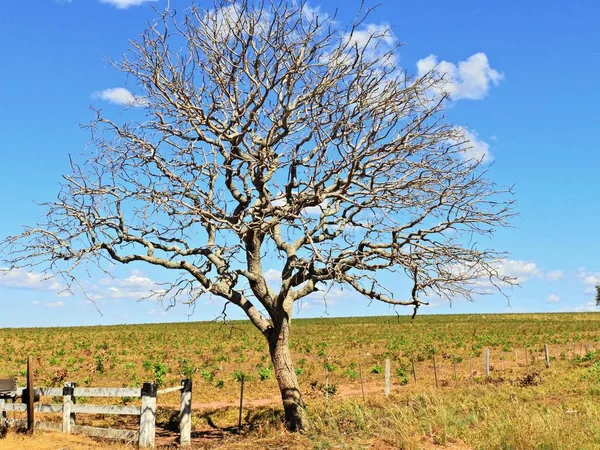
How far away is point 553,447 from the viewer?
30.9 ft

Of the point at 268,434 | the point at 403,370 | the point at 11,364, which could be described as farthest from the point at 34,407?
the point at 11,364

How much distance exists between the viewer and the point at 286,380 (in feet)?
49.4

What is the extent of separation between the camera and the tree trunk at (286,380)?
14.9 m

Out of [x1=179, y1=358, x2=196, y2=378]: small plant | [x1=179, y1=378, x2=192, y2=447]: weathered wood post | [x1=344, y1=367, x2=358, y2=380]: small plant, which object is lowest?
[x1=344, y1=367, x2=358, y2=380]: small plant

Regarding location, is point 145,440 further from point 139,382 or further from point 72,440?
point 139,382

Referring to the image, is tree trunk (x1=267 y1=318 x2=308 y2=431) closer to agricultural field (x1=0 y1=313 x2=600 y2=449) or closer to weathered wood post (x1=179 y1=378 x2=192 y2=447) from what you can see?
agricultural field (x1=0 y1=313 x2=600 y2=449)

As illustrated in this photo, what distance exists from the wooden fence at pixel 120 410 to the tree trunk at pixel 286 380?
7.32ft

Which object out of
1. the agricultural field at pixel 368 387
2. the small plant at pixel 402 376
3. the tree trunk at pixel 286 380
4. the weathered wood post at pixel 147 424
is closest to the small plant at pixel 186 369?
the agricultural field at pixel 368 387

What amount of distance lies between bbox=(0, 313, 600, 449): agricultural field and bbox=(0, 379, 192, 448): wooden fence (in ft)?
3.44

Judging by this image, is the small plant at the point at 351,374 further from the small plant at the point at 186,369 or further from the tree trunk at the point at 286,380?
the tree trunk at the point at 286,380

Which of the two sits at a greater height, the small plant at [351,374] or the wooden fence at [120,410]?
the wooden fence at [120,410]

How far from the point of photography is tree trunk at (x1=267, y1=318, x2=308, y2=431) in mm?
14867

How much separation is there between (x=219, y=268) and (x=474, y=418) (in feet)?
21.2

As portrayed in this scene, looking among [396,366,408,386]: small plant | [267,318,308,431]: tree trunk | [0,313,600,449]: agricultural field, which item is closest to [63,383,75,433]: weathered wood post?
[0,313,600,449]: agricultural field
